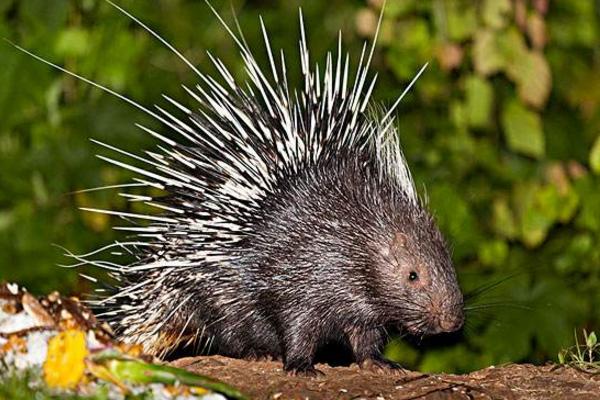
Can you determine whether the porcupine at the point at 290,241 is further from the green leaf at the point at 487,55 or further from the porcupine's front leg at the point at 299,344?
the green leaf at the point at 487,55

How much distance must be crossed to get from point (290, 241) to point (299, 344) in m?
0.36

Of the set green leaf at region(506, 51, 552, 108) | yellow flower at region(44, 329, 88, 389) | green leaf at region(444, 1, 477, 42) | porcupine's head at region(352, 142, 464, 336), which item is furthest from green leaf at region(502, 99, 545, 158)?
yellow flower at region(44, 329, 88, 389)

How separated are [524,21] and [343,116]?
5.77 ft

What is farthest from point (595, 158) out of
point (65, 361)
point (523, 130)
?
point (65, 361)

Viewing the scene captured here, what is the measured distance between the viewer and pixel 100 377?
13.1 ft

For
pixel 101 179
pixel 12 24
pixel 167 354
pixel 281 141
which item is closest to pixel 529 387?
pixel 281 141

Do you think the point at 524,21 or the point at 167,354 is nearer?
the point at 167,354

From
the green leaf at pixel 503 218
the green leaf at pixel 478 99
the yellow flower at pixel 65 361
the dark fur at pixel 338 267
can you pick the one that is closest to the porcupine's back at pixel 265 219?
the dark fur at pixel 338 267

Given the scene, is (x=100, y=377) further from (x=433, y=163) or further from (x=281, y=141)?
(x=433, y=163)

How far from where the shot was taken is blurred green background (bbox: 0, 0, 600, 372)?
6820 millimetres

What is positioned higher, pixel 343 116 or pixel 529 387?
pixel 343 116

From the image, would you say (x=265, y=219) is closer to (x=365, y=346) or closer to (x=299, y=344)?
(x=299, y=344)

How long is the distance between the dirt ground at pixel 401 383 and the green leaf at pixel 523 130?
2.03 m

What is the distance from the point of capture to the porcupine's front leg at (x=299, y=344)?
16.5 ft
